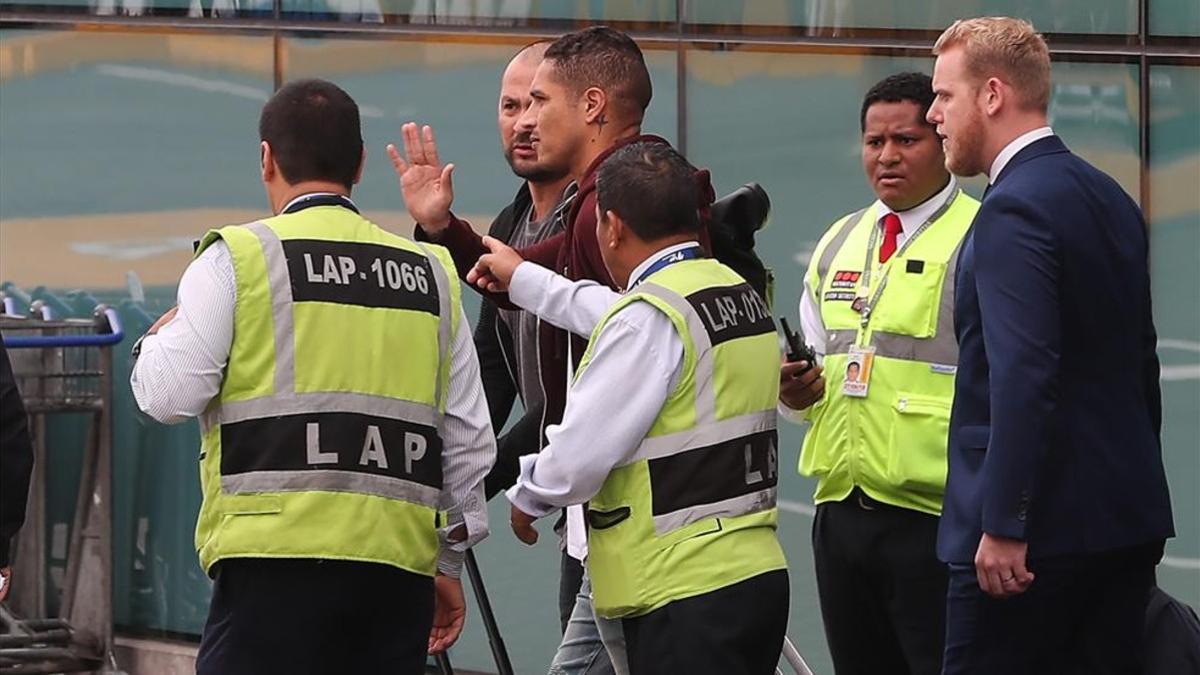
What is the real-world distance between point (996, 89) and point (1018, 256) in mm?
432

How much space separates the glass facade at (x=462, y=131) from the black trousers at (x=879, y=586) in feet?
6.68

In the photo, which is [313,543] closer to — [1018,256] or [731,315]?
[731,315]

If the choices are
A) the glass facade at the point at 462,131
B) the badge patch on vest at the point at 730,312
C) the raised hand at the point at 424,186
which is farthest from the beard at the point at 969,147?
the glass facade at the point at 462,131

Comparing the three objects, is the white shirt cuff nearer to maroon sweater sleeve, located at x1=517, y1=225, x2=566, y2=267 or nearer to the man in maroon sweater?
the man in maroon sweater

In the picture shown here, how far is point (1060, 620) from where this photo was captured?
4824 mm

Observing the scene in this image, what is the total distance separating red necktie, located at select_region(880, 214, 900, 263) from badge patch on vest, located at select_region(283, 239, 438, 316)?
1.58 meters

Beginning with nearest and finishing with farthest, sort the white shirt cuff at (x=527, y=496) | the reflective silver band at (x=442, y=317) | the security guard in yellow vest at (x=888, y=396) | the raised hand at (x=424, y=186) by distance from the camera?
1. the white shirt cuff at (x=527, y=496)
2. the reflective silver band at (x=442, y=317)
3. the raised hand at (x=424, y=186)
4. the security guard in yellow vest at (x=888, y=396)

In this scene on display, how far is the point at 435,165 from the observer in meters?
5.49

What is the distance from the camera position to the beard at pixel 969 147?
497 cm

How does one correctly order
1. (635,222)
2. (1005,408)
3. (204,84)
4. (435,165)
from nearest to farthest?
(1005,408), (635,222), (435,165), (204,84)

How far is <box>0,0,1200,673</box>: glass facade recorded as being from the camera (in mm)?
7879

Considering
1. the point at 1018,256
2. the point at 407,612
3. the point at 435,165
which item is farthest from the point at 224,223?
the point at 1018,256

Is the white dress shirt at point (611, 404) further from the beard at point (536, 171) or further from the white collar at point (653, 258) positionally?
the beard at point (536, 171)

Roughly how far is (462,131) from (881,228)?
277 centimetres
